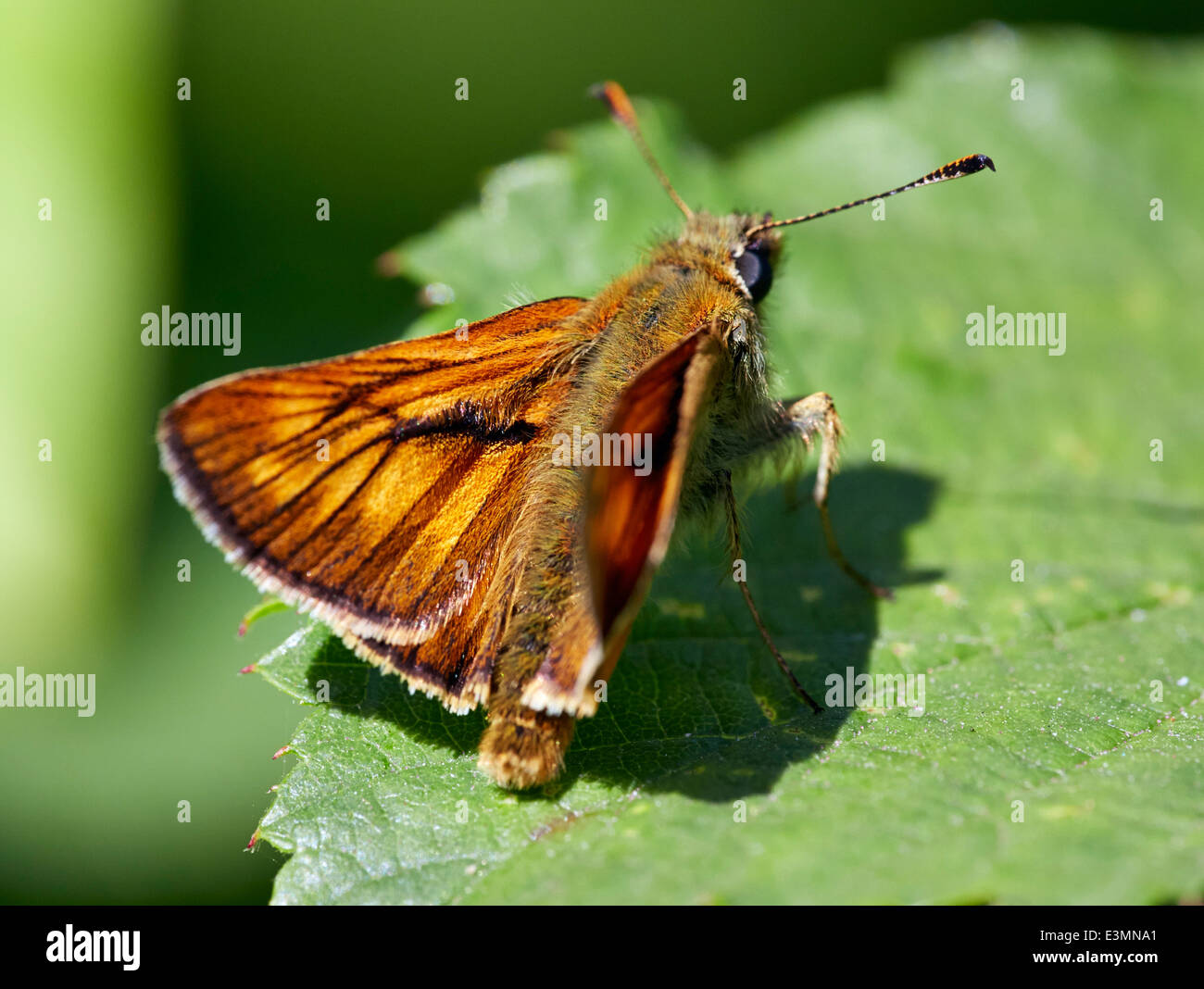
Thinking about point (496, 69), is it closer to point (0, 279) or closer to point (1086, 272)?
point (0, 279)

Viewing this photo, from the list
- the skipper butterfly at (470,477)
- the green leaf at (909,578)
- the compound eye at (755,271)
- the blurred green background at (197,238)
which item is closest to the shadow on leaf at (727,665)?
the green leaf at (909,578)

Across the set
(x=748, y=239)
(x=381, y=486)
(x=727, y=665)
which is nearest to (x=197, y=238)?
(x=381, y=486)

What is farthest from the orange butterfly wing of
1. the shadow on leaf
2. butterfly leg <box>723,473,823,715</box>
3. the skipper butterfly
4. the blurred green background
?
butterfly leg <box>723,473,823,715</box>

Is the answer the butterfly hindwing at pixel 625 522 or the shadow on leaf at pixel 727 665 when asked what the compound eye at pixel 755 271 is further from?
the shadow on leaf at pixel 727 665

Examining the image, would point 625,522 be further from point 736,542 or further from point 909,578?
point 909,578
